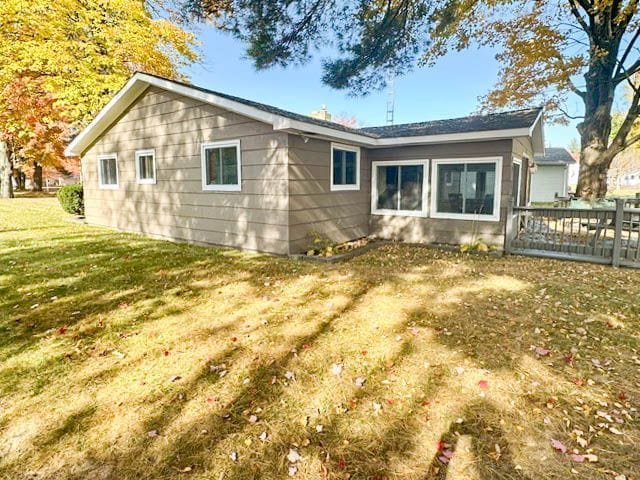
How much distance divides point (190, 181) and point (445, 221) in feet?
20.3

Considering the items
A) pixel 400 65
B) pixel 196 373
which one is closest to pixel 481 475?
pixel 196 373

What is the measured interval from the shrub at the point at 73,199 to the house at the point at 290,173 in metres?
3.56

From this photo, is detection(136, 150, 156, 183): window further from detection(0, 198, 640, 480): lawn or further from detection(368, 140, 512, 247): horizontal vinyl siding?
detection(368, 140, 512, 247): horizontal vinyl siding

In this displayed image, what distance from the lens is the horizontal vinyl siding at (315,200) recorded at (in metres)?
7.11

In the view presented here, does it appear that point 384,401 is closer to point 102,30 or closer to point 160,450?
point 160,450

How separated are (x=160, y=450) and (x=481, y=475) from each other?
1927 millimetres

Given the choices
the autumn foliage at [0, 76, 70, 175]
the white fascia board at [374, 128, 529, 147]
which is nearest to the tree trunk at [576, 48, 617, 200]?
the white fascia board at [374, 128, 529, 147]

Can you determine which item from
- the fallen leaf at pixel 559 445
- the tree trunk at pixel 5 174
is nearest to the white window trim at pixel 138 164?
the fallen leaf at pixel 559 445

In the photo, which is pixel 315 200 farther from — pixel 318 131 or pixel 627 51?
pixel 627 51

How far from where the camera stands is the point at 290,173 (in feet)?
22.8

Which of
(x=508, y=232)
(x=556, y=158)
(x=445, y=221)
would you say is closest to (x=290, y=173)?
(x=445, y=221)

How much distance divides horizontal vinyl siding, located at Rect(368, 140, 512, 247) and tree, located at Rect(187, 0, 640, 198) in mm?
1832

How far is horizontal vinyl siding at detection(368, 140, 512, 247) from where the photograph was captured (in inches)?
310

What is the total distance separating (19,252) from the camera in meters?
7.18
